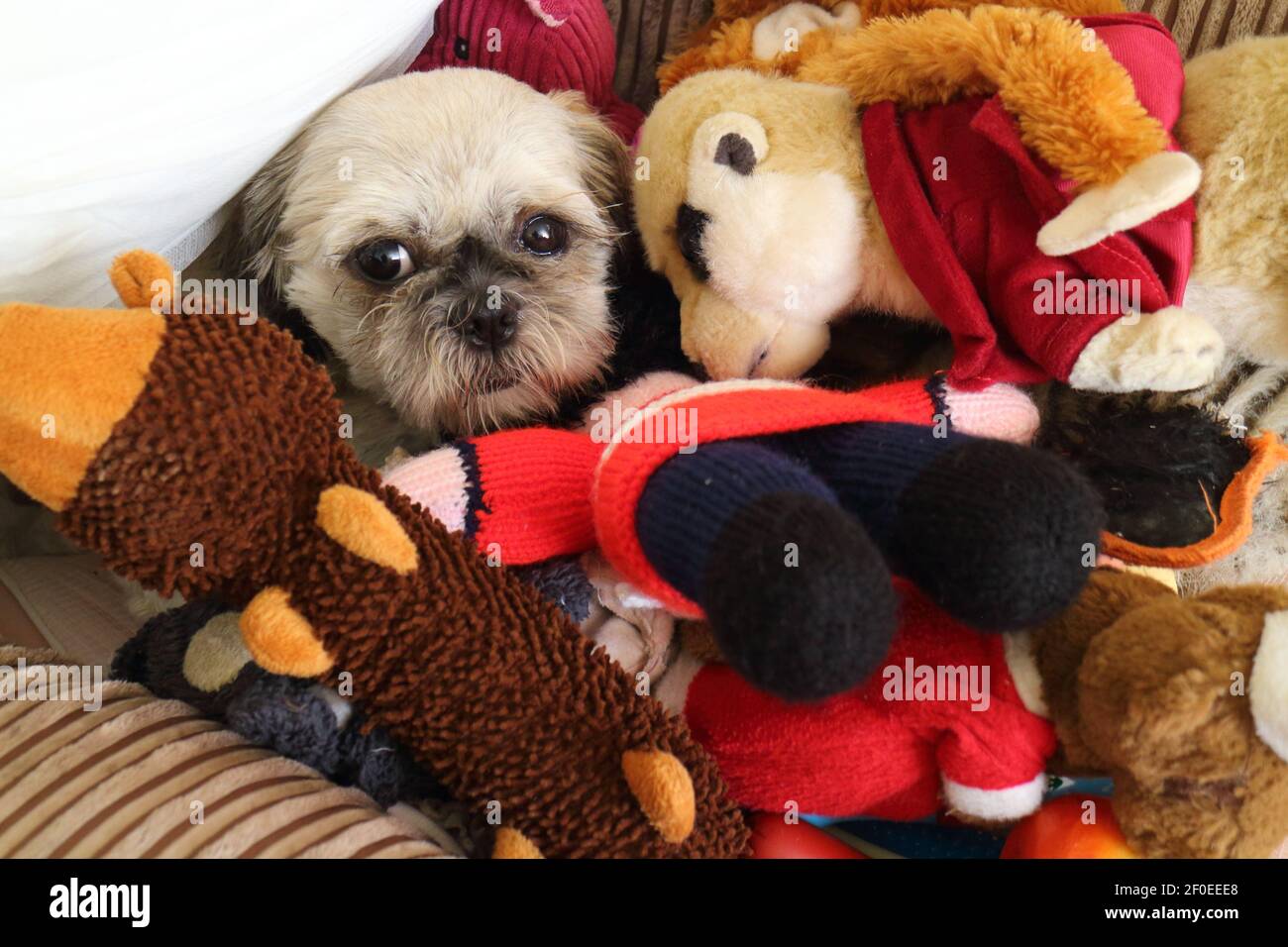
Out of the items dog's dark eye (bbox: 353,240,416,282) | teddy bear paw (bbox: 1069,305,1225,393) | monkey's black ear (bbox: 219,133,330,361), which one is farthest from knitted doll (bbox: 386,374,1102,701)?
Result: monkey's black ear (bbox: 219,133,330,361)

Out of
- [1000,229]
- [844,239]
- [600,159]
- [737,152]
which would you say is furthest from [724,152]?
[600,159]

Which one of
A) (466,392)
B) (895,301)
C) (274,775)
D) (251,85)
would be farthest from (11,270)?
(895,301)

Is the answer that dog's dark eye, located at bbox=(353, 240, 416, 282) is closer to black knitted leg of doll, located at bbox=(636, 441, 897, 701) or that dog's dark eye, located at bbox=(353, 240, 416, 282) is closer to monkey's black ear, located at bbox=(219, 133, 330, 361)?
monkey's black ear, located at bbox=(219, 133, 330, 361)

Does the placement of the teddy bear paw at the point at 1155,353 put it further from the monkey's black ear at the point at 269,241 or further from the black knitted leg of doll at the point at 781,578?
the monkey's black ear at the point at 269,241

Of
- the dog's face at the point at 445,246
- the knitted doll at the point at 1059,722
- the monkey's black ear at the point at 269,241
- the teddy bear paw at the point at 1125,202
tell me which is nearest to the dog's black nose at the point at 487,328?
the dog's face at the point at 445,246

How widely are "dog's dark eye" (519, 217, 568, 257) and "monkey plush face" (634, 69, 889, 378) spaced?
181 millimetres

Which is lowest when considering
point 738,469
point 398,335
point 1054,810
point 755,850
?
point 755,850

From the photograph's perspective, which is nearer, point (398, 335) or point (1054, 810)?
point (1054, 810)

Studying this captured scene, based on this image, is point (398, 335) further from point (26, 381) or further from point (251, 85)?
point (26, 381)

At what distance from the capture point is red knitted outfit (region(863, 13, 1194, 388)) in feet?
2.89

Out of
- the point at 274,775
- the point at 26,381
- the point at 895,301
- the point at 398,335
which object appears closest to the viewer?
the point at 26,381

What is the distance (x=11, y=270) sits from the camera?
97 centimetres
